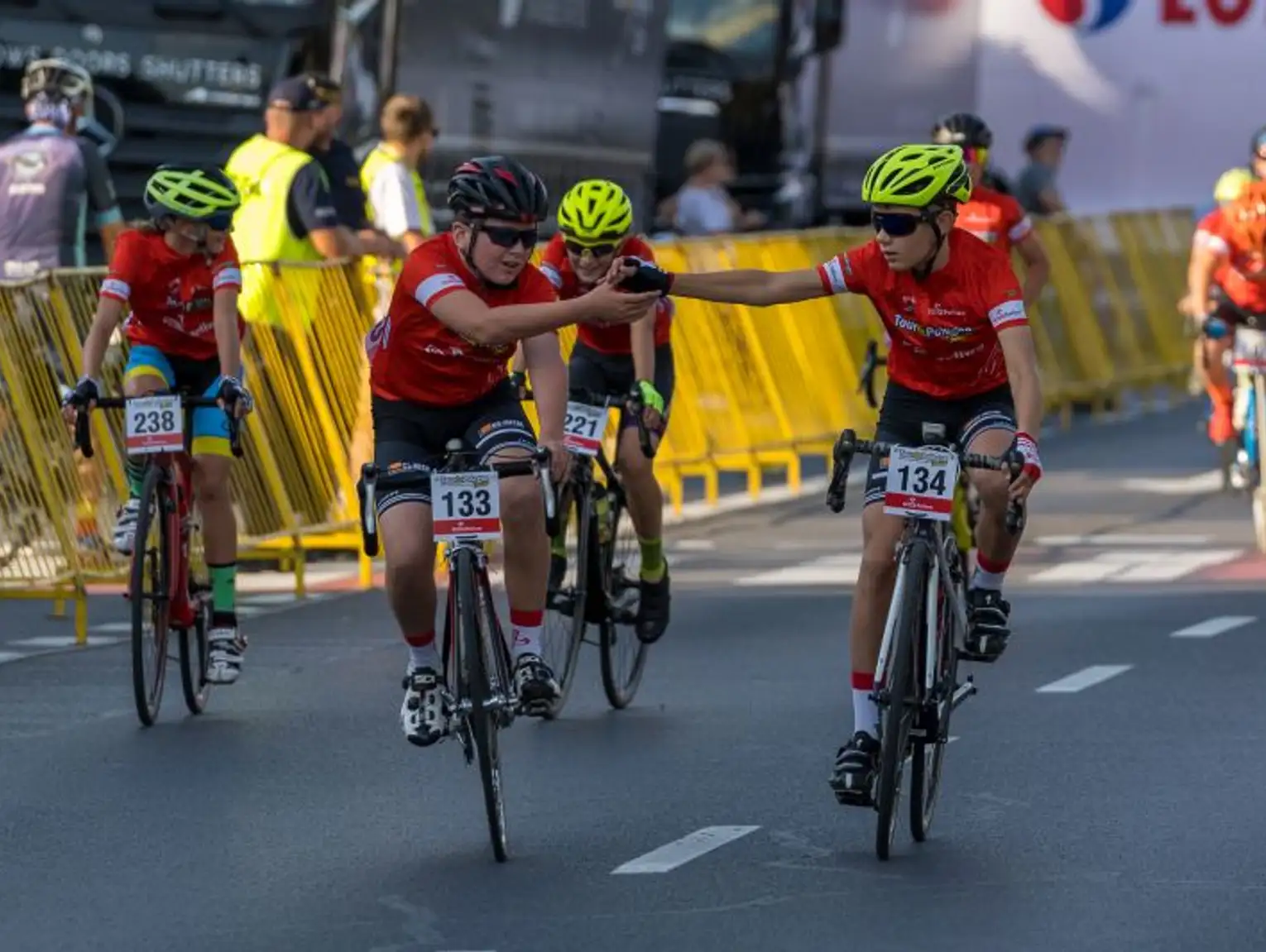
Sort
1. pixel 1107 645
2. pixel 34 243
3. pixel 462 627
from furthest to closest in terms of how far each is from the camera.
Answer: pixel 34 243
pixel 1107 645
pixel 462 627

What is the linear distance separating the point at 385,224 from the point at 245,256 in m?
0.99

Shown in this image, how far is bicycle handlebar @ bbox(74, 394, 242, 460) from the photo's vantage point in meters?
11.7

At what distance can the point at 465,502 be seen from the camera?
9.31 m

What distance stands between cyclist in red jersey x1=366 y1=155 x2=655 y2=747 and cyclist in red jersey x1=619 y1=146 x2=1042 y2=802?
48cm

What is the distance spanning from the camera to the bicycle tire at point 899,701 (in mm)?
8992

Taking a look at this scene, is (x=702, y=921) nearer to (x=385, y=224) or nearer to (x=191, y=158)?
(x=385, y=224)

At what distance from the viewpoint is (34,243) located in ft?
53.7

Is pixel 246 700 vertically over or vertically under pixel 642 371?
under

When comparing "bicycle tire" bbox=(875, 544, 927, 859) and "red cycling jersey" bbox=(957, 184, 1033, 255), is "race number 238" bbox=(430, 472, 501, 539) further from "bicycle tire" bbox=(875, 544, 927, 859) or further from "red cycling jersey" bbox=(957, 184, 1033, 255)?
"red cycling jersey" bbox=(957, 184, 1033, 255)

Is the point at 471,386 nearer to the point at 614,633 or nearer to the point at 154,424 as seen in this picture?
the point at 154,424

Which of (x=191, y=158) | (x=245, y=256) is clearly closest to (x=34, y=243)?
(x=245, y=256)

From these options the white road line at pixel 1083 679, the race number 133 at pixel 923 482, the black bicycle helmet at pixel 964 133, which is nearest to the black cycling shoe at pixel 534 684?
the race number 133 at pixel 923 482

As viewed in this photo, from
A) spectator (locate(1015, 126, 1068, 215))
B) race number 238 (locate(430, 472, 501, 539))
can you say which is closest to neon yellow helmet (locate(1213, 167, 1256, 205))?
spectator (locate(1015, 126, 1068, 215))

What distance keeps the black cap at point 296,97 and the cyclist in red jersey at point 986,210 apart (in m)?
2.87
